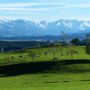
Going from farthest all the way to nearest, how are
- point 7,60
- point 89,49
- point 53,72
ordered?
point 7,60, point 89,49, point 53,72

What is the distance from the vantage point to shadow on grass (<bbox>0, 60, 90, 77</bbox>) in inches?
4481

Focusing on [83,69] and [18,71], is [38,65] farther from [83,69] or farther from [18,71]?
[83,69]

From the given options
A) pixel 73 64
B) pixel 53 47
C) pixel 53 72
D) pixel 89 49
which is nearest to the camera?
pixel 53 72

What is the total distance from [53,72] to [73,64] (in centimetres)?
1306

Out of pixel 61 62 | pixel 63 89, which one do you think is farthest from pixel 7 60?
pixel 63 89

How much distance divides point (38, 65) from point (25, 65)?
6.05m

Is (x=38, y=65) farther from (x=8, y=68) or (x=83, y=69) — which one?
(x=83, y=69)

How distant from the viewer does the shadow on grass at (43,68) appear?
373 feet

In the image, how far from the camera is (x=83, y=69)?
371 feet

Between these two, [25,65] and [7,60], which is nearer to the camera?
[25,65]

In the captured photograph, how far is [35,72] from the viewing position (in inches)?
4535

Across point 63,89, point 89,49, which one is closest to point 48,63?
point 89,49

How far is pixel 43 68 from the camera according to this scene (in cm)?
12069

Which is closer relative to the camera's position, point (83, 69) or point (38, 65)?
point (83, 69)
